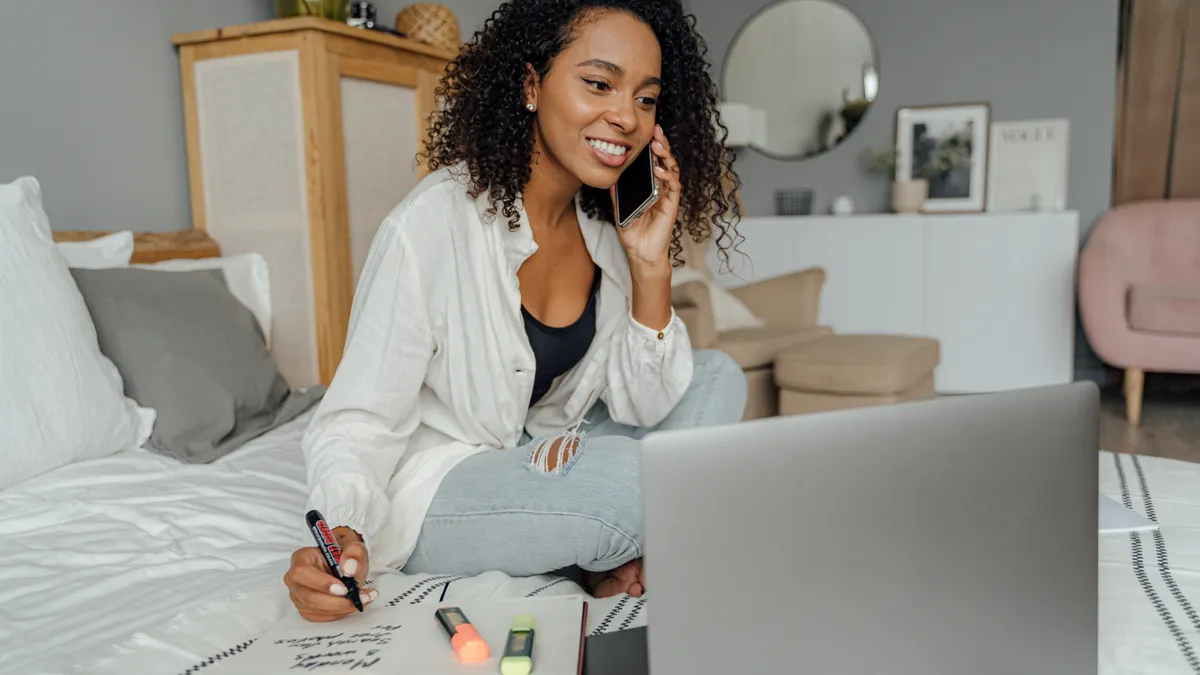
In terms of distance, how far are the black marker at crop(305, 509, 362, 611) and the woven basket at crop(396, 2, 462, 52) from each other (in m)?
2.02

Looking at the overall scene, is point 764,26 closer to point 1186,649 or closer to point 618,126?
point 618,126

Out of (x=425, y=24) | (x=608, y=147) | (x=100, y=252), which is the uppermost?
(x=425, y=24)

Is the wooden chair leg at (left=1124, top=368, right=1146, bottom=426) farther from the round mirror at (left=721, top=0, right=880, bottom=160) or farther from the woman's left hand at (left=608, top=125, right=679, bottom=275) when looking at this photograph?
the woman's left hand at (left=608, top=125, right=679, bottom=275)

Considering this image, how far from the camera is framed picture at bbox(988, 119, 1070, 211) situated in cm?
438

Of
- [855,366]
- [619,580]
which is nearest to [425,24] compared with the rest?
[855,366]

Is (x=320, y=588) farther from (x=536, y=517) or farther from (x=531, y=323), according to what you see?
(x=531, y=323)

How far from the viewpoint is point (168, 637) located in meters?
0.91

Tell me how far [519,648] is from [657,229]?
0.79 meters

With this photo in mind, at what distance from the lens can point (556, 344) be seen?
142 cm

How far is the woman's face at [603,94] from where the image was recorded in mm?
1272

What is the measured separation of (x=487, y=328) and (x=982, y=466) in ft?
2.71

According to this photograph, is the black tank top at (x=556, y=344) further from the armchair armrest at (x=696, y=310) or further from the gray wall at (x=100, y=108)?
the armchair armrest at (x=696, y=310)

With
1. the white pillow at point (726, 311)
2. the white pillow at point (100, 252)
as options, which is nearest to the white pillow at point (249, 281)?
the white pillow at point (100, 252)

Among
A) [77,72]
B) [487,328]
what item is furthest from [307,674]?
[77,72]
